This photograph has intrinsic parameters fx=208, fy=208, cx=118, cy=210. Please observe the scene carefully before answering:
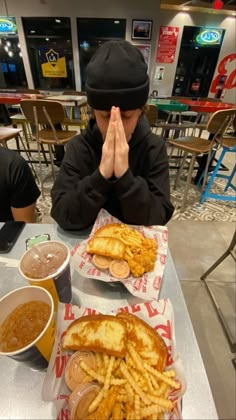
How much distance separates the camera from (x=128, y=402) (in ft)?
1.08

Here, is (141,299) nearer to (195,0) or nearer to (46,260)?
(46,260)

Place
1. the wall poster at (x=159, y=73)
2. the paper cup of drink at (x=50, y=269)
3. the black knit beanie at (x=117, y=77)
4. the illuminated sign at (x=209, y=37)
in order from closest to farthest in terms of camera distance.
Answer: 1. the paper cup of drink at (x=50, y=269)
2. the black knit beanie at (x=117, y=77)
3. the illuminated sign at (x=209, y=37)
4. the wall poster at (x=159, y=73)

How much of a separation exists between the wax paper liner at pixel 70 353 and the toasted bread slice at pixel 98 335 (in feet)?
0.09

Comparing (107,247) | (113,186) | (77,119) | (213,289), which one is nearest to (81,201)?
(113,186)

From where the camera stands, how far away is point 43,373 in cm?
43

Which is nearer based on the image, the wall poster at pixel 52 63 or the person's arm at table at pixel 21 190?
the person's arm at table at pixel 21 190

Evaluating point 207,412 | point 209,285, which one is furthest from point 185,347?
point 209,285

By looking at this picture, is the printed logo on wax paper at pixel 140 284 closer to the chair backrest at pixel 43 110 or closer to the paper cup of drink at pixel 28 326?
the paper cup of drink at pixel 28 326

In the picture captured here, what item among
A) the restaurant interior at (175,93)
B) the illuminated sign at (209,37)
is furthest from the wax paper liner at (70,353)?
the illuminated sign at (209,37)

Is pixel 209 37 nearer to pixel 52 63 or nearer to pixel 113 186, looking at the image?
pixel 52 63

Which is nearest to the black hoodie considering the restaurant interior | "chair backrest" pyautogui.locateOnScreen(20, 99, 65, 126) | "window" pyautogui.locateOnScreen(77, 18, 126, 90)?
the restaurant interior

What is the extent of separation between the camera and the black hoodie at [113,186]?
74cm

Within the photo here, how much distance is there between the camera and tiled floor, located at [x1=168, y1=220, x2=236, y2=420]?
106cm

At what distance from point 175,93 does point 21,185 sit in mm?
6453
